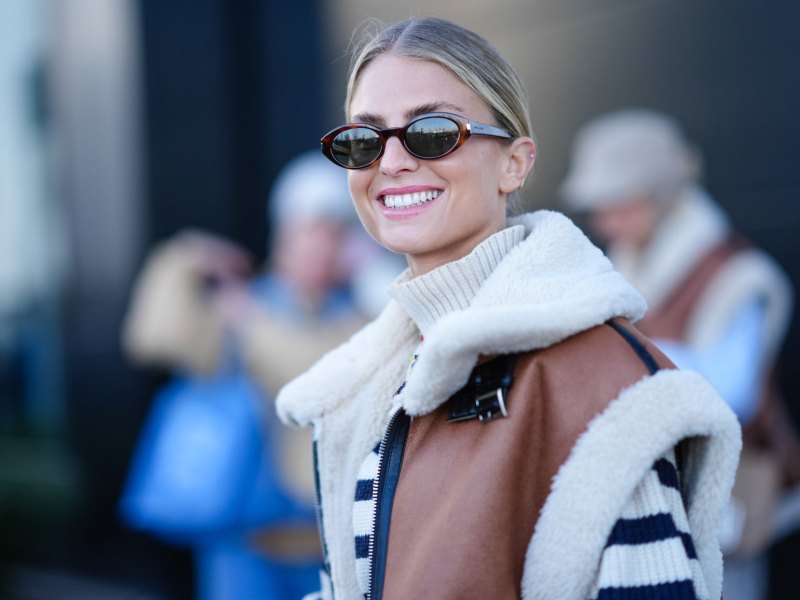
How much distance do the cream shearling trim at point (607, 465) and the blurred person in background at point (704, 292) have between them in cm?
139

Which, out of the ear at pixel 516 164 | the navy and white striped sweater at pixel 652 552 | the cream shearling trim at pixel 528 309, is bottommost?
the navy and white striped sweater at pixel 652 552

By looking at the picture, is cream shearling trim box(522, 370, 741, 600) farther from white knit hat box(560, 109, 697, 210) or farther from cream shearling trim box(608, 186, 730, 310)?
white knit hat box(560, 109, 697, 210)

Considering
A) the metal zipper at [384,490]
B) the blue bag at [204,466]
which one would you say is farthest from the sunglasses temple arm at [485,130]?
the blue bag at [204,466]

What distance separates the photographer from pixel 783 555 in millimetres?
3859

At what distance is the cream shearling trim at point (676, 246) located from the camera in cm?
318

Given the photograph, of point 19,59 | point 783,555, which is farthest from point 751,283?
point 19,59

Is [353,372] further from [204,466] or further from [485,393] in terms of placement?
[204,466]

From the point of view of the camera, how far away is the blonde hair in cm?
151

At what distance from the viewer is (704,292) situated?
10.1 ft

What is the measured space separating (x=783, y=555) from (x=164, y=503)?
2663 millimetres

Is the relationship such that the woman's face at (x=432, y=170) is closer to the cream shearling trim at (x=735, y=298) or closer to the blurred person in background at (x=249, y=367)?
the cream shearling trim at (x=735, y=298)

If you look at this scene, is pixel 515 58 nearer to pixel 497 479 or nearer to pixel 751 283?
pixel 751 283

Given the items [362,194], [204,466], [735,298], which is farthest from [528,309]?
[204,466]

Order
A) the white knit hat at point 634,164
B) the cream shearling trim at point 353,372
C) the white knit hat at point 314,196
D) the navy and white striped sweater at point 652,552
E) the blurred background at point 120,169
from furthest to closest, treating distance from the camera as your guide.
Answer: the blurred background at point 120,169, the white knit hat at point 314,196, the white knit hat at point 634,164, the cream shearling trim at point 353,372, the navy and white striped sweater at point 652,552
